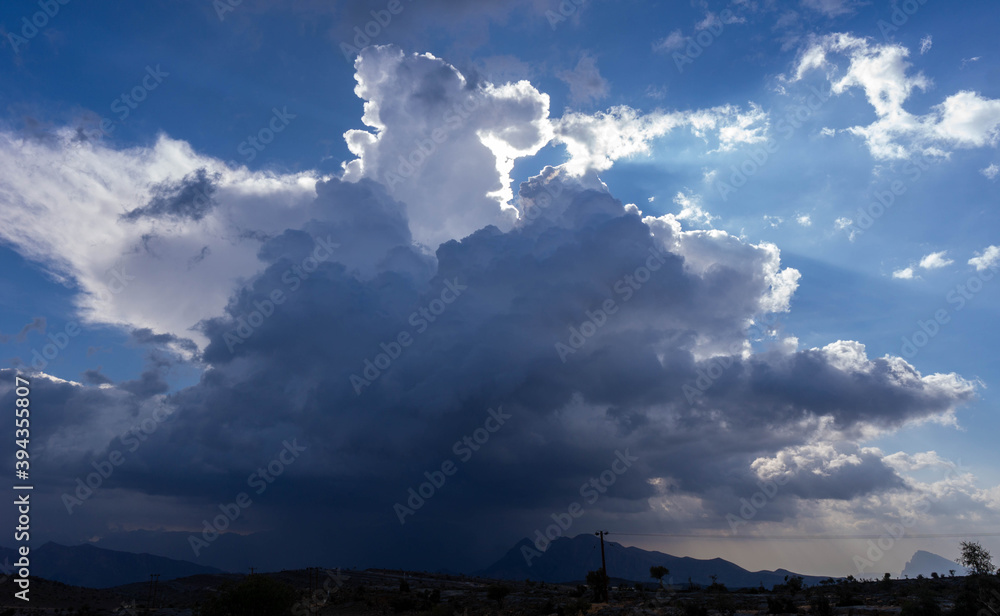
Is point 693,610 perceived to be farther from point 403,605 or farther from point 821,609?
point 403,605

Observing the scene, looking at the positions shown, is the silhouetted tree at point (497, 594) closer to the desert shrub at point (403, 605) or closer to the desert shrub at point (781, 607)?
the desert shrub at point (403, 605)

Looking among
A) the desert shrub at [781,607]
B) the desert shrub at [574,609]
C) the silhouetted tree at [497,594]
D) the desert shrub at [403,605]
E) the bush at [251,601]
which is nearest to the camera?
the bush at [251,601]

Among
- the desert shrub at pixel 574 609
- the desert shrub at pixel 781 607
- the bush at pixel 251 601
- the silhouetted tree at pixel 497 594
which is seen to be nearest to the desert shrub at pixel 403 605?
the silhouetted tree at pixel 497 594

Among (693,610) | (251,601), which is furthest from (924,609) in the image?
(251,601)

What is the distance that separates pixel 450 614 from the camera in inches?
2482

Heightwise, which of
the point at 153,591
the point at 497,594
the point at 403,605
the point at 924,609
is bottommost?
the point at 153,591

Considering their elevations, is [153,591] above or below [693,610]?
below

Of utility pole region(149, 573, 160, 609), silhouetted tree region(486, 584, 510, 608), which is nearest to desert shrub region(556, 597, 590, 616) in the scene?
silhouetted tree region(486, 584, 510, 608)

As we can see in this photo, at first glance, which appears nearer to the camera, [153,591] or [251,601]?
[251,601]

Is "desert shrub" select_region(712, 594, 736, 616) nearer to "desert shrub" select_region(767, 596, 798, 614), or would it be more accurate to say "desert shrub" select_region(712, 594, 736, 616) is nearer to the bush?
"desert shrub" select_region(767, 596, 798, 614)

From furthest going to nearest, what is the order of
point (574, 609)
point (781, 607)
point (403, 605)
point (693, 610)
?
1. point (403, 605)
2. point (574, 609)
3. point (781, 607)
4. point (693, 610)

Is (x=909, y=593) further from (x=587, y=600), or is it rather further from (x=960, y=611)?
(x=587, y=600)

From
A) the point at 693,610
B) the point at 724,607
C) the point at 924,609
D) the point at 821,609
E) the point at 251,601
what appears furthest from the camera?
the point at 724,607

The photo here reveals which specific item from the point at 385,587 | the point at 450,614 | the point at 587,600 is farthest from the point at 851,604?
the point at 385,587
